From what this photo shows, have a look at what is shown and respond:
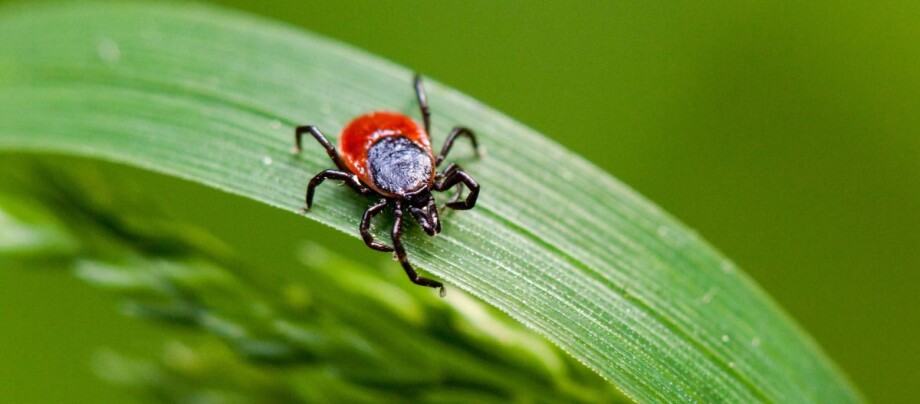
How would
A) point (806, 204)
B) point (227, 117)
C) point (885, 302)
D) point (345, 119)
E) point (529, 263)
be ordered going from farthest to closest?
point (806, 204)
point (885, 302)
point (345, 119)
point (227, 117)
point (529, 263)

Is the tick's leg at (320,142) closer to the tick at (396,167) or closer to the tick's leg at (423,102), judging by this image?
the tick at (396,167)

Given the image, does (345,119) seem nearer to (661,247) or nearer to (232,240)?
(661,247)

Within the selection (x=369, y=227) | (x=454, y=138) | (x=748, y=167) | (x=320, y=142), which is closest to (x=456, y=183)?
(x=454, y=138)

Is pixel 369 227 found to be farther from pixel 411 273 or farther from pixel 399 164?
pixel 399 164

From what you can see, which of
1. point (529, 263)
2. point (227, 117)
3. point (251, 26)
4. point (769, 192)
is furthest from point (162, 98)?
point (769, 192)

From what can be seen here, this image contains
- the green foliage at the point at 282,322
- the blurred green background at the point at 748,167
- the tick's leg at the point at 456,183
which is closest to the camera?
the green foliage at the point at 282,322

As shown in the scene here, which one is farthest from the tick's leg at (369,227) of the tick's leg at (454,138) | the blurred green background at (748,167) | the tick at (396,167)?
the blurred green background at (748,167)

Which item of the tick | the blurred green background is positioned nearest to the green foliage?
the tick
